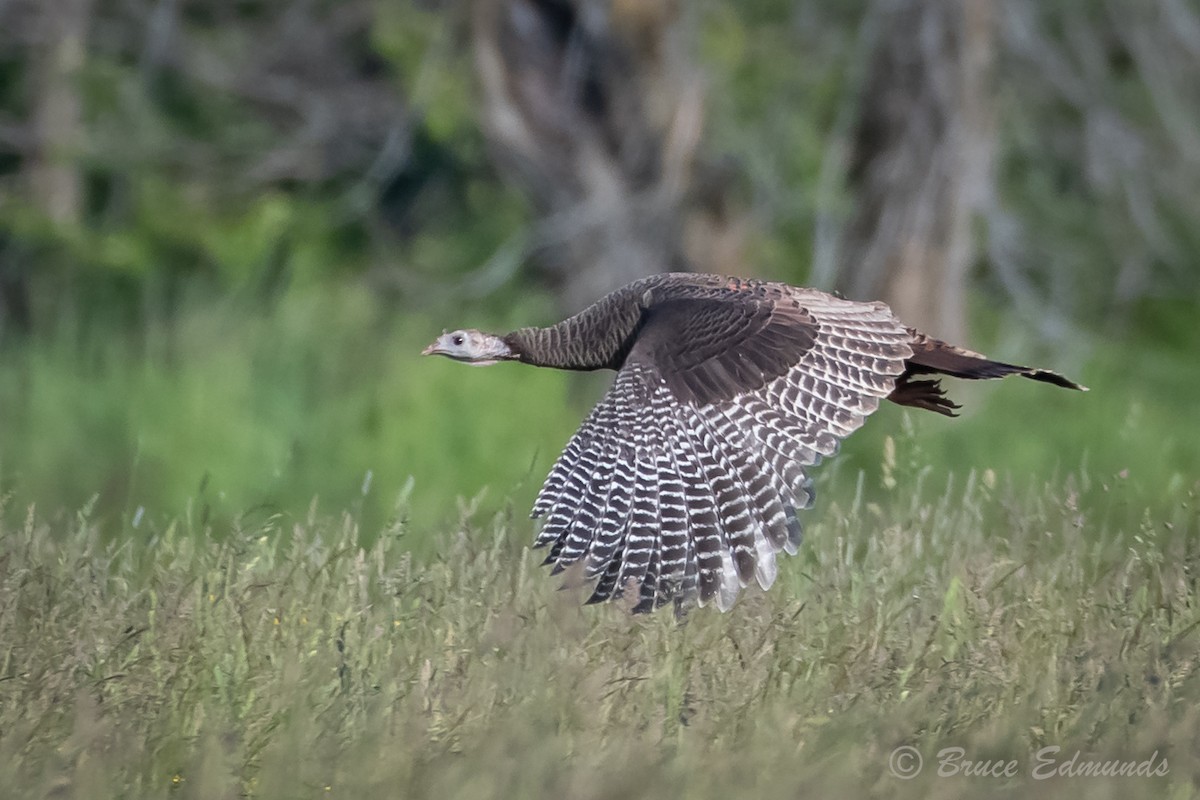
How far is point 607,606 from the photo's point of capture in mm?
4152

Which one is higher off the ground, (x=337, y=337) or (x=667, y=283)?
(x=667, y=283)

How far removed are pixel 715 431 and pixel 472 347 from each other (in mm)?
1149

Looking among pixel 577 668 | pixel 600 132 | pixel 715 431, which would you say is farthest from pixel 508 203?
pixel 577 668

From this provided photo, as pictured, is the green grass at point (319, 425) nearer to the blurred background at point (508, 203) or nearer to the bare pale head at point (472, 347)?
the blurred background at point (508, 203)

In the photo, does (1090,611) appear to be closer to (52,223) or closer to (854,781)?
(854,781)

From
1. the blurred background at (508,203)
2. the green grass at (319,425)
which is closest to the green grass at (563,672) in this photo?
the green grass at (319,425)

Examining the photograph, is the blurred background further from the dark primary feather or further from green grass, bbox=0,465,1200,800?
green grass, bbox=0,465,1200,800

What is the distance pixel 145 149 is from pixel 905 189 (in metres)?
4.56

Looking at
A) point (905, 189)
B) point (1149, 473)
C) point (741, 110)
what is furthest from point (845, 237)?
point (1149, 473)

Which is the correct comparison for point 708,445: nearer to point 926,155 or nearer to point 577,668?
point 577,668

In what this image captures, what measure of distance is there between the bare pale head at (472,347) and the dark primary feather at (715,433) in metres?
0.56

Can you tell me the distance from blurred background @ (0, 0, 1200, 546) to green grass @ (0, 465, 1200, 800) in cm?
267

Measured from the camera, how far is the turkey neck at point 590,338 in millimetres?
5105

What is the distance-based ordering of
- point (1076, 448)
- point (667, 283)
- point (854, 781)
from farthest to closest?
point (1076, 448)
point (667, 283)
point (854, 781)
